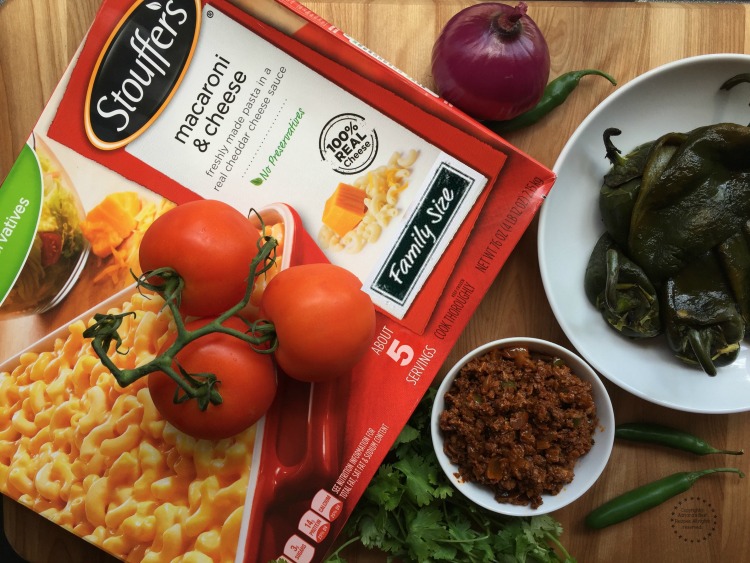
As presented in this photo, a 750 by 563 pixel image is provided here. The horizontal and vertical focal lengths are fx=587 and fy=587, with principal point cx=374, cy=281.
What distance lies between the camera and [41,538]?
1.15m

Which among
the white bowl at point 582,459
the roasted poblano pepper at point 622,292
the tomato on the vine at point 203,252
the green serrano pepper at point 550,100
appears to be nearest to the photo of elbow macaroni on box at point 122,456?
the tomato on the vine at point 203,252

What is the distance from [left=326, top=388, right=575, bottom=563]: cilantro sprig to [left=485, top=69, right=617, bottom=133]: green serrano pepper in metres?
0.53

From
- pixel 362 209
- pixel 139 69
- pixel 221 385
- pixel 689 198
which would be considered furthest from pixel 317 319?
pixel 689 198

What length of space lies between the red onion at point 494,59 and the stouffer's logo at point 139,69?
46 cm

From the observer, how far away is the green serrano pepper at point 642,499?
1133 mm

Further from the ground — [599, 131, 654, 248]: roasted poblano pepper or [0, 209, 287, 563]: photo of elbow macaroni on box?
[599, 131, 654, 248]: roasted poblano pepper

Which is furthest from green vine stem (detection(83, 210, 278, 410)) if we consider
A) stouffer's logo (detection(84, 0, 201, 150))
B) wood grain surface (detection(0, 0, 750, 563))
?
wood grain surface (detection(0, 0, 750, 563))

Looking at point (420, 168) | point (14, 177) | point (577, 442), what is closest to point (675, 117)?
point (420, 168)

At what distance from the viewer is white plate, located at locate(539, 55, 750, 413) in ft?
3.53

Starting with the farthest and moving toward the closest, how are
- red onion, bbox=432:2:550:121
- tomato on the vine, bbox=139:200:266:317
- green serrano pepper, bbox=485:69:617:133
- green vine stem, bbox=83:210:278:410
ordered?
1. green serrano pepper, bbox=485:69:617:133
2. red onion, bbox=432:2:550:121
3. tomato on the vine, bbox=139:200:266:317
4. green vine stem, bbox=83:210:278:410

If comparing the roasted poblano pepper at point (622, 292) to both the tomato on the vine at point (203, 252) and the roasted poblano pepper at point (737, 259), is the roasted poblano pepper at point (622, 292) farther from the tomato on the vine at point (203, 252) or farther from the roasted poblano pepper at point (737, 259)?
the tomato on the vine at point (203, 252)

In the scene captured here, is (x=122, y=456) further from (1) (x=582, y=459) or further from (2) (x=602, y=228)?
(2) (x=602, y=228)

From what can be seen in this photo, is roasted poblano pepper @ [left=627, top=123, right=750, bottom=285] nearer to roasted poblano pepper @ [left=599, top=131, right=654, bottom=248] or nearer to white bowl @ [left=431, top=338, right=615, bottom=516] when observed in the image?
roasted poblano pepper @ [left=599, top=131, right=654, bottom=248]

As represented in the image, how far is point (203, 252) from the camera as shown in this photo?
0.88m
